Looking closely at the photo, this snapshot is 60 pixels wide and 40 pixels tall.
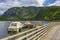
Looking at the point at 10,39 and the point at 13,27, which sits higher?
the point at 10,39

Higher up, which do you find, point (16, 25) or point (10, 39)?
point (10, 39)

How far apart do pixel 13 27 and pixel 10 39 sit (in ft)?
152

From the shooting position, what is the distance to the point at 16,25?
55.8m

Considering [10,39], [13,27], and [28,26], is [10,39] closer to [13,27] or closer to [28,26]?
[13,27]

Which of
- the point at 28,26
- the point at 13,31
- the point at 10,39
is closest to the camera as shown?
the point at 10,39

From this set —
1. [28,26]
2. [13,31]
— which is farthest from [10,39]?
[28,26]

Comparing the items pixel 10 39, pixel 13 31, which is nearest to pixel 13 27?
pixel 13 31

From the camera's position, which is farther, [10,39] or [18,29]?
[18,29]

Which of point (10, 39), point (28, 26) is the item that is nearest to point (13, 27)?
point (28, 26)

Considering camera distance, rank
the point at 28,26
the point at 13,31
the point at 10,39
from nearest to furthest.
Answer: the point at 10,39 < the point at 13,31 < the point at 28,26

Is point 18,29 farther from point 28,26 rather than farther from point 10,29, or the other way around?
point 28,26

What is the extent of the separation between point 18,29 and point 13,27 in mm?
1914

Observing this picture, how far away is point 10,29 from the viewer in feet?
181

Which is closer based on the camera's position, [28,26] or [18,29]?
[18,29]
